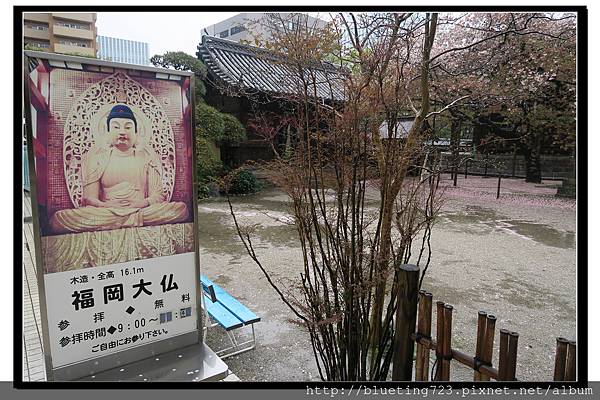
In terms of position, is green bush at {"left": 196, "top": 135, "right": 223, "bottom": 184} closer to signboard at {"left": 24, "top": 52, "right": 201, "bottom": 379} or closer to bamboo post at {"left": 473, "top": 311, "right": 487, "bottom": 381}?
signboard at {"left": 24, "top": 52, "right": 201, "bottom": 379}

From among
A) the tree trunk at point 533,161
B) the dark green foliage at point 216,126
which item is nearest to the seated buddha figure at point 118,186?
the dark green foliage at point 216,126

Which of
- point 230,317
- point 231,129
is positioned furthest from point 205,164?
point 230,317

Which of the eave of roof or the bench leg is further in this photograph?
the eave of roof

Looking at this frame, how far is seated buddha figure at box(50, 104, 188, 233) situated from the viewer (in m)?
1.43

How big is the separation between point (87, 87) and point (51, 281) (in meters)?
0.75

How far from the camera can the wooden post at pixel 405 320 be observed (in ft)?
4.41


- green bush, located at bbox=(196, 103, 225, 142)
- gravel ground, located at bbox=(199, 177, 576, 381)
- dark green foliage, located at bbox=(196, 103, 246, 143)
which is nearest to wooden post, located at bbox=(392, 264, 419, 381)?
gravel ground, located at bbox=(199, 177, 576, 381)

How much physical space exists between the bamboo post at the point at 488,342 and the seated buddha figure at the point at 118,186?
52.8 inches

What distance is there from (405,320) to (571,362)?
545mm

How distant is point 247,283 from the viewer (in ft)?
11.9

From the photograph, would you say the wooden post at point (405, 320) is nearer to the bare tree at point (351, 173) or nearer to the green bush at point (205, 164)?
the bare tree at point (351, 173)

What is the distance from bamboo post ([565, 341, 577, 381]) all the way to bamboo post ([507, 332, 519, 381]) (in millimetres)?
166

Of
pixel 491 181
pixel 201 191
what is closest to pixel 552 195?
pixel 491 181

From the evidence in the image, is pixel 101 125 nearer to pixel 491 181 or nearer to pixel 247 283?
pixel 247 283
